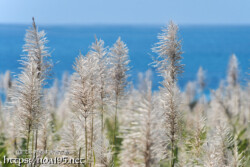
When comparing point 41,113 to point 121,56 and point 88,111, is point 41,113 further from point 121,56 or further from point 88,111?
point 121,56

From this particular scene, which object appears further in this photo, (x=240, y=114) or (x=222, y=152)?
(x=240, y=114)

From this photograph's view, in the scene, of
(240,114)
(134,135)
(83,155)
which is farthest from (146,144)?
(240,114)

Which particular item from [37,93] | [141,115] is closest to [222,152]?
[141,115]

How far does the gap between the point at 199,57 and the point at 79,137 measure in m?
74.6

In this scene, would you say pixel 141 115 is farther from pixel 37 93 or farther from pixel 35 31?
pixel 35 31

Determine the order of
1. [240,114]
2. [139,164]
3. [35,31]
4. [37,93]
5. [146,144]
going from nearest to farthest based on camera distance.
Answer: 1. [146,144]
2. [139,164]
3. [37,93]
4. [35,31]
5. [240,114]

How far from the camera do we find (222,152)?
4.05m

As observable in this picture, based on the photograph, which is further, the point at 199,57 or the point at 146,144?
the point at 199,57

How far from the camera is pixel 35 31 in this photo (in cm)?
465

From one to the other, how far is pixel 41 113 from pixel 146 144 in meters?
1.83

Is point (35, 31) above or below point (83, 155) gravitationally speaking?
above

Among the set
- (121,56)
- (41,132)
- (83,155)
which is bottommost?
(83,155)

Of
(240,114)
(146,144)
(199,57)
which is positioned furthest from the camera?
(199,57)

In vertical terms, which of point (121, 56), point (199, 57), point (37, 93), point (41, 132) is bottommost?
point (41, 132)
